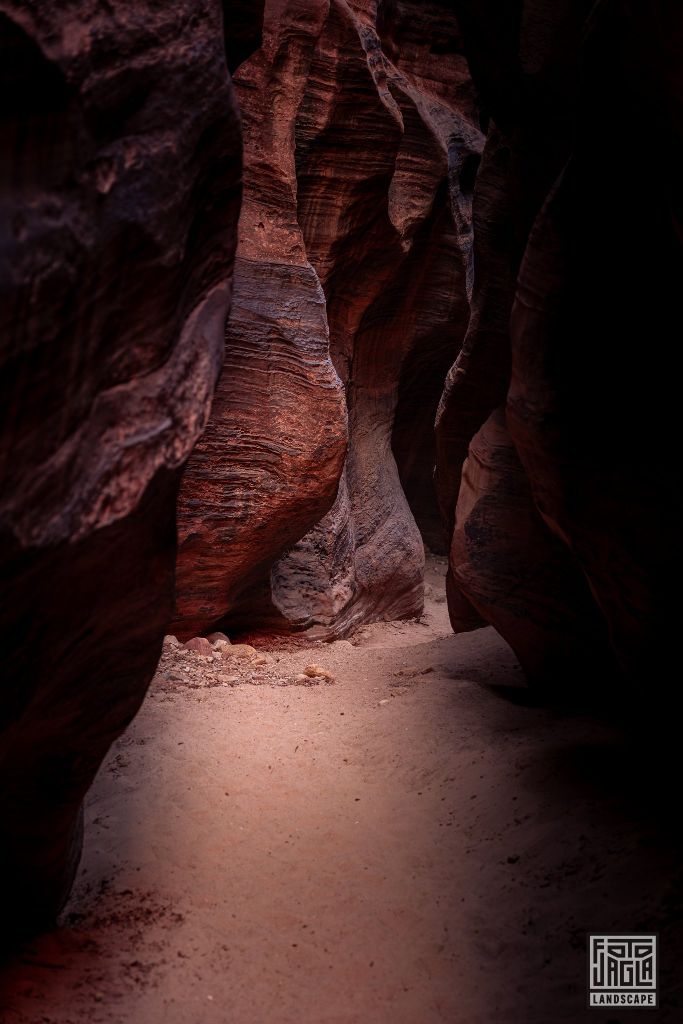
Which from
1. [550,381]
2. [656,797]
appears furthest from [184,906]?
[550,381]

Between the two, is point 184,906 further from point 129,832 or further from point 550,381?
point 550,381

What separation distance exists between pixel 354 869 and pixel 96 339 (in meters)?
2.48

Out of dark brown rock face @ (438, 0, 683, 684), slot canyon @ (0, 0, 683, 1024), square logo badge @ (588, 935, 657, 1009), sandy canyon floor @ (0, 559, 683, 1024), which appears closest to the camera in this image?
slot canyon @ (0, 0, 683, 1024)

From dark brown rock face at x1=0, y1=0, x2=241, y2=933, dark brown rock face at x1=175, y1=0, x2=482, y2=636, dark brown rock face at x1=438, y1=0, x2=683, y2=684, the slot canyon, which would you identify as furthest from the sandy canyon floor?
dark brown rock face at x1=175, y1=0, x2=482, y2=636

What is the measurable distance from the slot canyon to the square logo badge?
0.12 feet

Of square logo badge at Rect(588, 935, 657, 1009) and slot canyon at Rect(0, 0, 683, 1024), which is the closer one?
slot canyon at Rect(0, 0, 683, 1024)

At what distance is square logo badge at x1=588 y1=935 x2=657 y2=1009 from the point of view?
8.80ft

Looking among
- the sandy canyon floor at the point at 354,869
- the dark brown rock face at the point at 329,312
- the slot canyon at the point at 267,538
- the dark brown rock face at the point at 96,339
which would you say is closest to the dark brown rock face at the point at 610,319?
the slot canyon at the point at 267,538

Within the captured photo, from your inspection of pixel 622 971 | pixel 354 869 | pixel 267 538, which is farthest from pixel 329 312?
pixel 622 971

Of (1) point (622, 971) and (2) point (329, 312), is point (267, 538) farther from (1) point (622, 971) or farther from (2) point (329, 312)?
(1) point (622, 971)

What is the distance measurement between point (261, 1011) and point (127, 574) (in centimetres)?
143

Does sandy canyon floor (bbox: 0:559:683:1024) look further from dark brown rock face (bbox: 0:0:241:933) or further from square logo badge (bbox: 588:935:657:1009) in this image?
dark brown rock face (bbox: 0:0:241:933)

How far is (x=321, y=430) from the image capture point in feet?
23.8

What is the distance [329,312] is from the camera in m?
9.75
